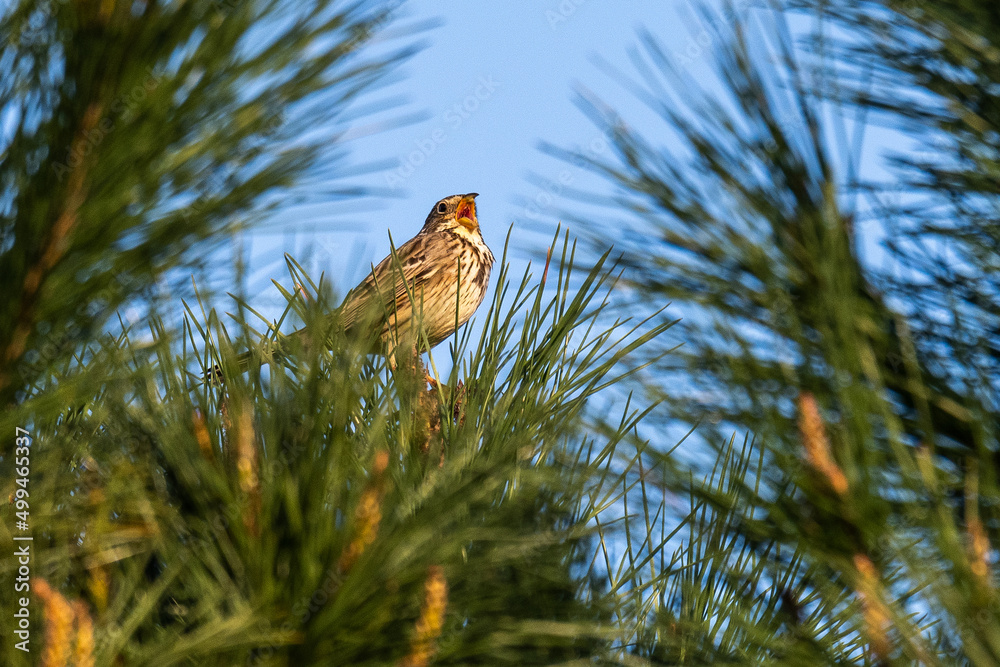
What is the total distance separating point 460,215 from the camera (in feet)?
24.5

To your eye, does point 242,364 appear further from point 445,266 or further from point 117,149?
point 445,266

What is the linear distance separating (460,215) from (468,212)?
68 mm

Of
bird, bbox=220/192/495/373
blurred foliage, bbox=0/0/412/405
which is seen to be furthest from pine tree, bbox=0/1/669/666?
bird, bbox=220/192/495/373

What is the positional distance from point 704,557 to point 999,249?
2.68 ft

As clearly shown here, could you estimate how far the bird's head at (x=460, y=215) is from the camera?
7402 millimetres

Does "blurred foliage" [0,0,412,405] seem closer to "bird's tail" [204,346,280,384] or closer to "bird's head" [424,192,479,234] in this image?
"bird's tail" [204,346,280,384]

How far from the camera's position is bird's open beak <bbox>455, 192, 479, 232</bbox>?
7.43 m

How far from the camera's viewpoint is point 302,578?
4.51 feet

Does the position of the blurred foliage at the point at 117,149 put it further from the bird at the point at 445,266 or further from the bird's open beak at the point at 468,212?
the bird's open beak at the point at 468,212

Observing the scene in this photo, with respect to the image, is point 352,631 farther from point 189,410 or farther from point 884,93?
point 884,93

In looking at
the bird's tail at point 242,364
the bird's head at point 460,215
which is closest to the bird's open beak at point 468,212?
the bird's head at point 460,215

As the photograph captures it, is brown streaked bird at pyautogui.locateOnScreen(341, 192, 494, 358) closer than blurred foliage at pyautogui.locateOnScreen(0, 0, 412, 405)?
No
